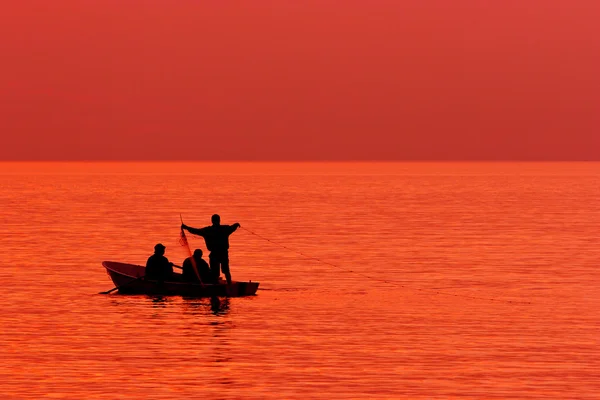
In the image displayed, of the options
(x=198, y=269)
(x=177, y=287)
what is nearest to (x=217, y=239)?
A: (x=198, y=269)

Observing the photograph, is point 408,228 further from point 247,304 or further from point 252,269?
point 247,304

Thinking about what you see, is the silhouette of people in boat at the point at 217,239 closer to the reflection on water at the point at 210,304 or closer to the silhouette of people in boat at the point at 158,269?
the reflection on water at the point at 210,304

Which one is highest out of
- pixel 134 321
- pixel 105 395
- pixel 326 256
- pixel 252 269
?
pixel 326 256

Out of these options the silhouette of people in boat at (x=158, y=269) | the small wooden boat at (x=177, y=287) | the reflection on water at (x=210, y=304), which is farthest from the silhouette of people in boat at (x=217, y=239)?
the silhouette of people in boat at (x=158, y=269)

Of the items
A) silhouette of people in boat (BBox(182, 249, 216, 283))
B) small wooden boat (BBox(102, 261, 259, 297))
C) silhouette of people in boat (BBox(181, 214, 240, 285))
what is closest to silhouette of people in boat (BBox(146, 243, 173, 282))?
small wooden boat (BBox(102, 261, 259, 297))

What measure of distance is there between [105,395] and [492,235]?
5303 cm

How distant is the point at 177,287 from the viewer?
37.7 metres

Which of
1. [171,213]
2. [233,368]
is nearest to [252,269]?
[233,368]

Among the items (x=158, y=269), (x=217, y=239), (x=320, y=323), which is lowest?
(x=320, y=323)

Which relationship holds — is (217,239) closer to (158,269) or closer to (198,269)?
(198,269)

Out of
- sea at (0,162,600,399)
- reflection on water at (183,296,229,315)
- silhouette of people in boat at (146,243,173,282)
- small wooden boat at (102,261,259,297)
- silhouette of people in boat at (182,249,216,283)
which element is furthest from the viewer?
silhouette of people in boat at (146,243,173,282)

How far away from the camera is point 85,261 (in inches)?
2093

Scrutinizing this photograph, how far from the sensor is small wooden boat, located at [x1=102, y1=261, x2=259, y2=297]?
122 feet

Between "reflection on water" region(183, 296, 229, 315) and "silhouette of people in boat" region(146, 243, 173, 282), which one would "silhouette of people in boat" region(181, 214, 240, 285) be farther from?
"silhouette of people in boat" region(146, 243, 173, 282)
